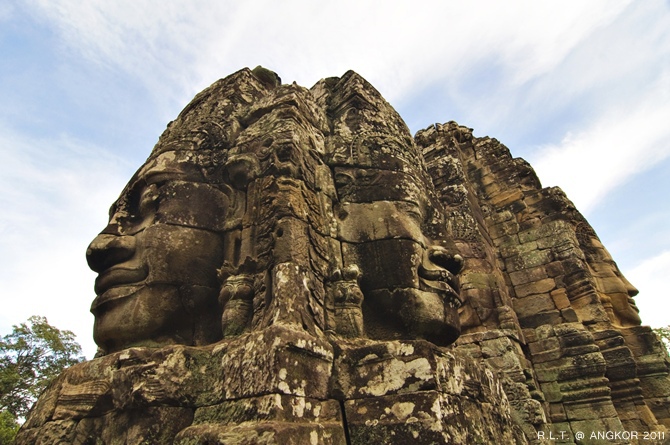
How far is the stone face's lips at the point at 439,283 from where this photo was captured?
10.2 ft

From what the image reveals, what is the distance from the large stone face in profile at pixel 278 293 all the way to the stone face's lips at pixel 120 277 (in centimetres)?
1

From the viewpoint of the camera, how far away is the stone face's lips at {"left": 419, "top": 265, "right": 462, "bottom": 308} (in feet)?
10.2

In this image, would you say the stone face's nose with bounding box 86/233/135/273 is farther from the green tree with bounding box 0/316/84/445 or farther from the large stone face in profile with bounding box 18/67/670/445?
the green tree with bounding box 0/316/84/445

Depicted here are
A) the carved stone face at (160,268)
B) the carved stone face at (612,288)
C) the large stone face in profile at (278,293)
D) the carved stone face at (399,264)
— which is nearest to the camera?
the large stone face in profile at (278,293)

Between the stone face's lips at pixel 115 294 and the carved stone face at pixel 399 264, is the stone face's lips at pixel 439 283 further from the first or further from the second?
the stone face's lips at pixel 115 294

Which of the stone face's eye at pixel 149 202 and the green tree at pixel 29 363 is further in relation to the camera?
the green tree at pixel 29 363

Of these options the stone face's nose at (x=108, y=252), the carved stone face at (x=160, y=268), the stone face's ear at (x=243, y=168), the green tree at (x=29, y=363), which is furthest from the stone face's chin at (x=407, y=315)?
the green tree at (x=29, y=363)

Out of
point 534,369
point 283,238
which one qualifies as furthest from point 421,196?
point 534,369

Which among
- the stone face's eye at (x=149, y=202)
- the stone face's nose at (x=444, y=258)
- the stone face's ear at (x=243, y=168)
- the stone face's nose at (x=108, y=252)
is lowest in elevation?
the stone face's nose at (x=444, y=258)

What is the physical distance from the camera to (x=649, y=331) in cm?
701

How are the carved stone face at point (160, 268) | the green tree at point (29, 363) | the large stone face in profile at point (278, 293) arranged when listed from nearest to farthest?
the large stone face in profile at point (278, 293) < the carved stone face at point (160, 268) < the green tree at point (29, 363)

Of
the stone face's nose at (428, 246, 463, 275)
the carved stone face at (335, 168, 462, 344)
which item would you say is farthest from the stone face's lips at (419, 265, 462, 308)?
the stone face's nose at (428, 246, 463, 275)

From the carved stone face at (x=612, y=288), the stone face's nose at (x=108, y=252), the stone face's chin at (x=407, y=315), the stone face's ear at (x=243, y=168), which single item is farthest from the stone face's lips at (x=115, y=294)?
the carved stone face at (x=612, y=288)

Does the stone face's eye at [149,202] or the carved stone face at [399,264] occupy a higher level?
the stone face's eye at [149,202]
